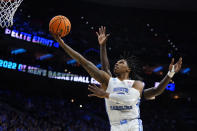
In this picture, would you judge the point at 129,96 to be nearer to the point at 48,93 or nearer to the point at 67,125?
the point at 67,125

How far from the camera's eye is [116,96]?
2670 millimetres

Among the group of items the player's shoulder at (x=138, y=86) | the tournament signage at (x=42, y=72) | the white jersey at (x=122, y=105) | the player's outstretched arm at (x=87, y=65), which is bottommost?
the white jersey at (x=122, y=105)

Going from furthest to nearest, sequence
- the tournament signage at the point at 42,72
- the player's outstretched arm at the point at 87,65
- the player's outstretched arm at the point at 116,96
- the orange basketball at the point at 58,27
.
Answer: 1. the tournament signage at the point at 42,72
2. the orange basketball at the point at 58,27
3. the player's outstretched arm at the point at 87,65
4. the player's outstretched arm at the point at 116,96

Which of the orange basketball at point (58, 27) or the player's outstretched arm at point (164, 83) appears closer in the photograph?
the player's outstretched arm at point (164, 83)

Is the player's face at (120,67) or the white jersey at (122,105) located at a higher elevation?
the player's face at (120,67)

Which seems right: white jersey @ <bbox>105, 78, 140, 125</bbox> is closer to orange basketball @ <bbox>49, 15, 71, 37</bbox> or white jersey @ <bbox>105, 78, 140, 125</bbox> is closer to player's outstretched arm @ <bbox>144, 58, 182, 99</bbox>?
player's outstretched arm @ <bbox>144, 58, 182, 99</bbox>

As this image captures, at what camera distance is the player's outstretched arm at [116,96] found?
257 centimetres

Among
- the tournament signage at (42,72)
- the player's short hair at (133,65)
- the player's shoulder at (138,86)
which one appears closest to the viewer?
the player's shoulder at (138,86)

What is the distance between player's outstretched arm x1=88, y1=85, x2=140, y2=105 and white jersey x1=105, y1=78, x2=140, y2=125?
11 mm

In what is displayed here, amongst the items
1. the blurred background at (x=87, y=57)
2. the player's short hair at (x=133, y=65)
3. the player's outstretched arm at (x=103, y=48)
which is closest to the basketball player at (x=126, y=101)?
the player's short hair at (x=133, y=65)

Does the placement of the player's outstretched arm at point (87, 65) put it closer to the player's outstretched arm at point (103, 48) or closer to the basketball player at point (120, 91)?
the basketball player at point (120, 91)

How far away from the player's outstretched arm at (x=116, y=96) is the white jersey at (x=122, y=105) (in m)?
0.01

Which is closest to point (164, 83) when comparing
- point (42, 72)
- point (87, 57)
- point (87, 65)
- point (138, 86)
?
point (138, 86)

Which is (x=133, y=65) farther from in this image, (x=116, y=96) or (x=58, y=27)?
(x=58, y=27)
